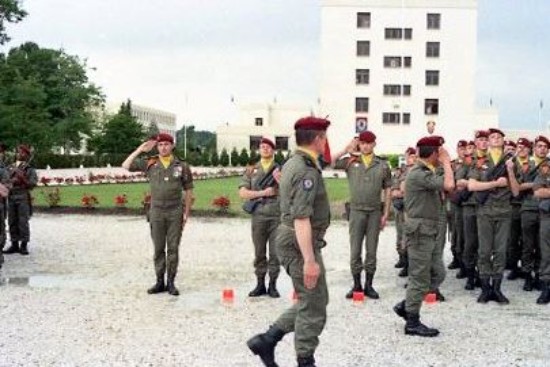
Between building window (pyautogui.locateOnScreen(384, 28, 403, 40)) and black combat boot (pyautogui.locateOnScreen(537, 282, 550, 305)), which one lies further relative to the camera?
building window (pyautogui.locateOnScreen(384, 28, 403, 40))

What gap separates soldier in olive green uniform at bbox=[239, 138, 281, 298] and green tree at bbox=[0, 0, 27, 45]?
36.5m

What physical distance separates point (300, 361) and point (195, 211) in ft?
54.7

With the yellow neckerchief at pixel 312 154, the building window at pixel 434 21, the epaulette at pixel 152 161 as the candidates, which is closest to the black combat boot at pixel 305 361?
the yellow neckerchief at pixel 312 154

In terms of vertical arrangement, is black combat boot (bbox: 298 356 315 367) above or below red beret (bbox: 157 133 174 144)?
below

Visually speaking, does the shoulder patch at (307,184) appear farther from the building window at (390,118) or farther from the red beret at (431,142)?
the building window at (390,118)

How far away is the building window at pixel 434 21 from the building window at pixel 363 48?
618 centimetres

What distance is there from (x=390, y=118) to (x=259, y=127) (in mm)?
21455

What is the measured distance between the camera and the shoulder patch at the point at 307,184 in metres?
5.72

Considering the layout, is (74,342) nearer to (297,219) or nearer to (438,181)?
(297,219)

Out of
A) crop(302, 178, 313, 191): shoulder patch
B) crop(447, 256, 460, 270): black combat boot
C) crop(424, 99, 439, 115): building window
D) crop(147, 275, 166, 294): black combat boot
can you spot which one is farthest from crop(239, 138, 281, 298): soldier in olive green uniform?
crop(424, 99, 439, 115): building window

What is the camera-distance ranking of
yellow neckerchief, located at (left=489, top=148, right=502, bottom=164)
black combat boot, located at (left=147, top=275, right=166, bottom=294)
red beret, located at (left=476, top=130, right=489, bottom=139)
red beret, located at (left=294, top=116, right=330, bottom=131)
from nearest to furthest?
red beret, located at (left=294, top=116, right=330, bottom=131), yellow neckerchief, located at (left=489, top=148, right=502, bottom=164), black combat boot, located at (left=147, top=275, right=166, bottom=294), red beret, located at (left=476, top=130, right=489, bottom=139)

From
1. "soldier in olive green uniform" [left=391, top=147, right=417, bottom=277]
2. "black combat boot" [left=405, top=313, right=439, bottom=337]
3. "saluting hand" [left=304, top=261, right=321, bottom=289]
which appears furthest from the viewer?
"soldier in olive green uniform" [left=391, top=147, right=417, bottom=277]

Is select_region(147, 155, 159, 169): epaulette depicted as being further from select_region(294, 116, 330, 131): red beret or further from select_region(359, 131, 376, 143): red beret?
select_region(294, 116, 330, 131): red beret

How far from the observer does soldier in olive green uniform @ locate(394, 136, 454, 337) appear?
25.1 feet
